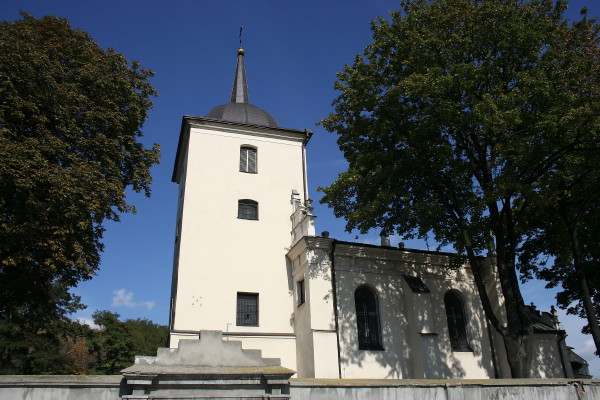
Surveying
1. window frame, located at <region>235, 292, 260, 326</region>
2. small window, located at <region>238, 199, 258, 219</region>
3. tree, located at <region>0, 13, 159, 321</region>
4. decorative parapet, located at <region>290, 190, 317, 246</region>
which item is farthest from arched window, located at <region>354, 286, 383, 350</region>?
tree, located at <region>0, 13, 159, 321</region>

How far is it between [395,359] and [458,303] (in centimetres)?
500

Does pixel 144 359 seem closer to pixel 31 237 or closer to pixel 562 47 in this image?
pixel 31 237

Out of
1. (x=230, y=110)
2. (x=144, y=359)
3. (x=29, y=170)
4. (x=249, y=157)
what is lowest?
(x=144, y=359)

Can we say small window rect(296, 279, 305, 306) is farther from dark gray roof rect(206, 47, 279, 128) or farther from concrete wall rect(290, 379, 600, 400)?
concrete wall rect(290, 379, 600, 400)

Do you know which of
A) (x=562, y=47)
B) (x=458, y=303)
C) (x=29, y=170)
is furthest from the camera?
(x=458, y=303)

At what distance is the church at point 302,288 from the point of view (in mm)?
18287

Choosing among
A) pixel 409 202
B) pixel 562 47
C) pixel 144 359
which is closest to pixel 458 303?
pixel 409 202

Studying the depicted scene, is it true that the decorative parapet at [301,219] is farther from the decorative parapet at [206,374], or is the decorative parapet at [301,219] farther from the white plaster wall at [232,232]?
the decorative parapet at [206,374]

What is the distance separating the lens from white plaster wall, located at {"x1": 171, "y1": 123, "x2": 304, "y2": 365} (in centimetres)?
1895

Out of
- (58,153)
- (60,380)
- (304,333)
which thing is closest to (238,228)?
(304,333)

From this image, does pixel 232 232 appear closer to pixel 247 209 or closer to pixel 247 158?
pixel 247 209

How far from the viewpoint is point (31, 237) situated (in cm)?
1438

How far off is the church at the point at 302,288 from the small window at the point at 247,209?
0.05m

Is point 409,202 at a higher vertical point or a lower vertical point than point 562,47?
lower
